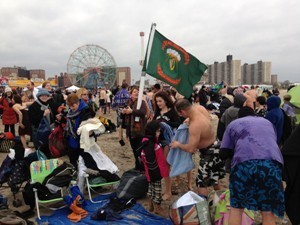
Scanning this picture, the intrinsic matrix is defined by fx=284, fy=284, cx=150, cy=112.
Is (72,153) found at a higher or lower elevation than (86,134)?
lower

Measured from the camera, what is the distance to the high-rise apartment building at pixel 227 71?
10919 cm

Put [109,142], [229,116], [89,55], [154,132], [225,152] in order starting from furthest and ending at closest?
[89,55]
[109,142]
[229,116]
[154,132]
[225,152]

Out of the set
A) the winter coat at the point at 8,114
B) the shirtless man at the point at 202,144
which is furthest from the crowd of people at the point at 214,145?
the winter coat at the point at 8,114

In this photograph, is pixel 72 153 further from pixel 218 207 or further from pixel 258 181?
pixel 258 181

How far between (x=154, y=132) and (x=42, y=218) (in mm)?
1984

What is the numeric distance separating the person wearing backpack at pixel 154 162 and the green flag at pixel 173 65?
3.82 feet

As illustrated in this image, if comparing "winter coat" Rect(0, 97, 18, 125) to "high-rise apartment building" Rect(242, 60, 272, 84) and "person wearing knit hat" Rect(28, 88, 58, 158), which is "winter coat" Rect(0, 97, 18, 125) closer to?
"person wearing knit hat" Rect(28, 88, 58, 158)

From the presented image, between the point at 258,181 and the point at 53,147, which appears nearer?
the point at 258,181

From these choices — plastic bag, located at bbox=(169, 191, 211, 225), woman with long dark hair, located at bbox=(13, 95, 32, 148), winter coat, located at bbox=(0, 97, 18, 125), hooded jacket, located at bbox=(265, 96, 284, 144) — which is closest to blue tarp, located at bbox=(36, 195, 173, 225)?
plastic bag, located at bbox=(169, 191, 211, 225)

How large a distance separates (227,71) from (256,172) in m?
113

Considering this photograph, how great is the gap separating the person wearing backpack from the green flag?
3.82 feet

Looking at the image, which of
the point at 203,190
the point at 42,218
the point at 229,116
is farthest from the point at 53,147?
the point at 229,116

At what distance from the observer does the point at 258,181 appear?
2580 mm

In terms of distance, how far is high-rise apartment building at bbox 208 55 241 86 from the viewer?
358 ft
